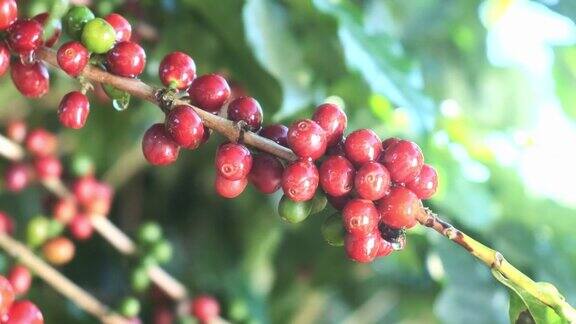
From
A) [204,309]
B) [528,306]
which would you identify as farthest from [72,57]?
[204,309]

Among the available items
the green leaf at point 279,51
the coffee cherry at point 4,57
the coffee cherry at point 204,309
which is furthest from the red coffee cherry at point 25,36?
the coffee cherry at point 204,309

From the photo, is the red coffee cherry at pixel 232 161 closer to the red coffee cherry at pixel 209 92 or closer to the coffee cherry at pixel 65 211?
the red coffee cherry at pixel 209 92

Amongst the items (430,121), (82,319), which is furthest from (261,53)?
(82,319)

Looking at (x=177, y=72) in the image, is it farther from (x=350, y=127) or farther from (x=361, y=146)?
(x=350, y=127)

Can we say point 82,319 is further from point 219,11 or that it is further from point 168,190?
point 219,11

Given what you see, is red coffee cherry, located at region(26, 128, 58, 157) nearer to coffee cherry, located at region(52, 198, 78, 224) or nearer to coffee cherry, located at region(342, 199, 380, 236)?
coffee cherry, located at region(52, 198, 78, 224)

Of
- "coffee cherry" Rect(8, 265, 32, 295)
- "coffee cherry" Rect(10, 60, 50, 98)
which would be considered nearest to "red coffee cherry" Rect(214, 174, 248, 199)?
"coffee cherry" Rect(10, 60, 50, 98)
